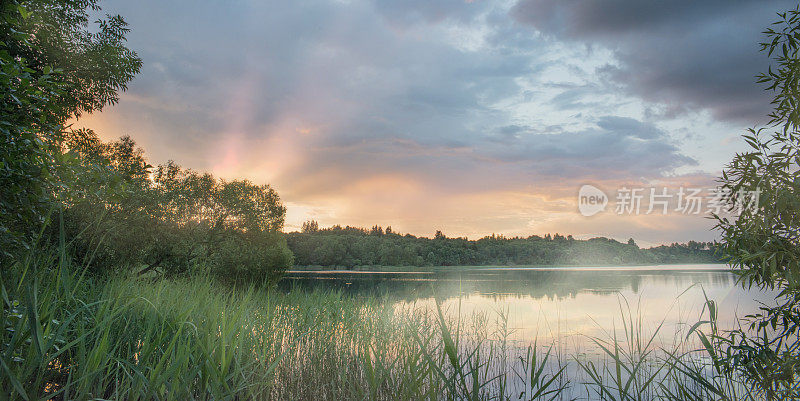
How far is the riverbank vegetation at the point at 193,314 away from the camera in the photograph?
4.00 meters

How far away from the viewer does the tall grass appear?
11.4 feet

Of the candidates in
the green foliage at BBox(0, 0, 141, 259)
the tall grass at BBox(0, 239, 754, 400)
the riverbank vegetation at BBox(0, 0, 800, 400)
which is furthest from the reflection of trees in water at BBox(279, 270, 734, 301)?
the green foliage at BBox(0, 0, 141, 259)

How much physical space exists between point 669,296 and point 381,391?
2904 centimetres

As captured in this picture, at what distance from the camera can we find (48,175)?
4.61 m

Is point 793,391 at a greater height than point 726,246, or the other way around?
point 726,246

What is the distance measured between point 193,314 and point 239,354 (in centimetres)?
232

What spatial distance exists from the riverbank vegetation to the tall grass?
45mm

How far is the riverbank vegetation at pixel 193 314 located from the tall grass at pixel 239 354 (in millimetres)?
45

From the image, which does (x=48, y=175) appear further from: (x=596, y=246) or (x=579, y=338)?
(x=596, y=246)

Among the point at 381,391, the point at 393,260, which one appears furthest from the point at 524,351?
the point at 393,260

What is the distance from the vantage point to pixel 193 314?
6.55 meters

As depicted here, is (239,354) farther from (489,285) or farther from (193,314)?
(489,285)

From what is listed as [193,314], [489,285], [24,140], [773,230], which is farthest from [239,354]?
[489,285]

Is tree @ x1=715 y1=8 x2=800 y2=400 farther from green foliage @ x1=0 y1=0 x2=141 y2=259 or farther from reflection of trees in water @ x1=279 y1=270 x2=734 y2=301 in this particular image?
reflection of trees in water @ x1=279 y1=270 x2=734 y2=301
